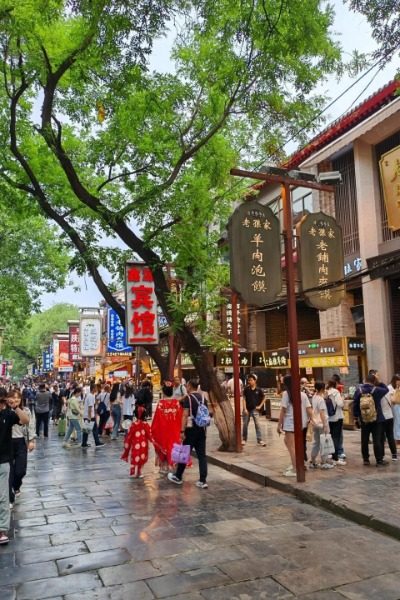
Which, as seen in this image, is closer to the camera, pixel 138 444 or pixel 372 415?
pixel 372 415

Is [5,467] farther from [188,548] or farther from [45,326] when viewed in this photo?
[45,326]

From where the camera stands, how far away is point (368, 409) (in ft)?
29.5

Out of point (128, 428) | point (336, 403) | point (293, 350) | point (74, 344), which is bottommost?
point (128, 428)

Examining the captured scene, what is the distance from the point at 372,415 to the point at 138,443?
168 inches

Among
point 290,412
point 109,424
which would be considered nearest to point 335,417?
point 290,412

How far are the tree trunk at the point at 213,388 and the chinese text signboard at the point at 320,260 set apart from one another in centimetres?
331

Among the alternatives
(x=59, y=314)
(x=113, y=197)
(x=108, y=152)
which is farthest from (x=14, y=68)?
(x=59, y=314)

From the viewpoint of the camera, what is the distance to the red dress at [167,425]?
945 cm

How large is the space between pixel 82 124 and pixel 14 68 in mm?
1911

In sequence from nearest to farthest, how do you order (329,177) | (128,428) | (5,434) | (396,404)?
1. (5,434)
2. (329,177)
3. (128,428)
4. (396,404)

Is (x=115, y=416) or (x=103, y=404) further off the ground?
(x=103, y=404)

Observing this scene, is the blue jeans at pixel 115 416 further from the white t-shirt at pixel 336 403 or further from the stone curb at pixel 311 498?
the white t-shirt at pixel 336 403

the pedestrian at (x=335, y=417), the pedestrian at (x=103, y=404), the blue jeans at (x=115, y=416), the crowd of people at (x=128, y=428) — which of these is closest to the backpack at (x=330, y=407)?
the pedestrian at (x=335, y=417)

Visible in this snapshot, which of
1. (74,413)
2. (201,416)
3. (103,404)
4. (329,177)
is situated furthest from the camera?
(103,404)
